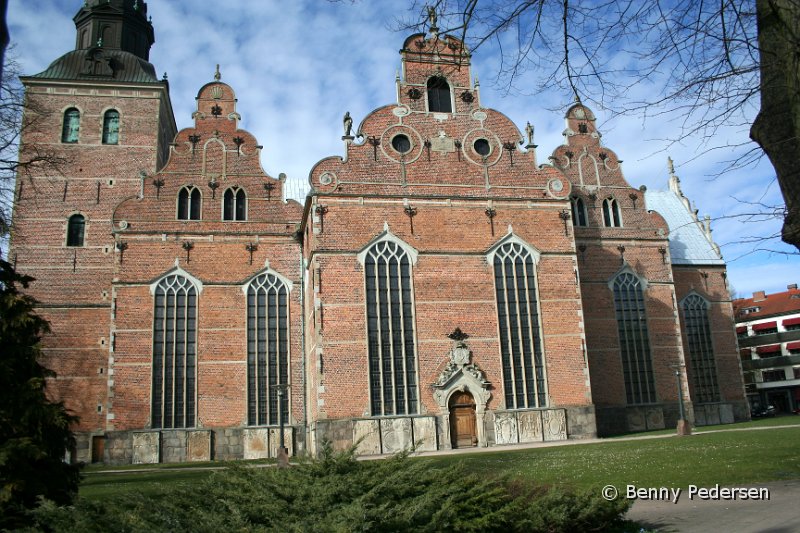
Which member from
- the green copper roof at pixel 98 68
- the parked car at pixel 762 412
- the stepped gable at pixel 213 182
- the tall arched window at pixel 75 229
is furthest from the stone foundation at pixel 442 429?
the parked car at pixel 762 412

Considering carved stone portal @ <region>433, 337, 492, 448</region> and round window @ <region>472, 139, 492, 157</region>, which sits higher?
round window @ <region>472, 139, 492, 157</region>

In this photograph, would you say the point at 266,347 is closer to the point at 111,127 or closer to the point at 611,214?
the point at 111,127

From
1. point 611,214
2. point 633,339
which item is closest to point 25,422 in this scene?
point 633,339

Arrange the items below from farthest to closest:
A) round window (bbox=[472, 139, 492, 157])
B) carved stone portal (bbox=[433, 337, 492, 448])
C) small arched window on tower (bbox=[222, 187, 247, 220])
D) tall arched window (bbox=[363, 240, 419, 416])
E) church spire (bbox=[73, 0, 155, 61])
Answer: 1. church spire (bbox=[73, 0, 155, 61])
2. small arched window on tower (bbox=[222, 187, 247, 220])
3. round window (bbox=[472, 139, 492, 157])
4. carved stone portal (bbox=[433, 337, 492, 448])
5. tall arched window (bbox=[363, 240, 419, 416])

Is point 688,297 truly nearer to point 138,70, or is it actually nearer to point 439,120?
point 439,120

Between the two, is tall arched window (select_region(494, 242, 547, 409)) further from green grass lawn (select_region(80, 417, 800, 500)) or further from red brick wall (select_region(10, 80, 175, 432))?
red brick wall (select_region(10, 80, 175, 432))

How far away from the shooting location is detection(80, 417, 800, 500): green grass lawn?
12148mm

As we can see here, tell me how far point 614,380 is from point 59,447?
2336cm

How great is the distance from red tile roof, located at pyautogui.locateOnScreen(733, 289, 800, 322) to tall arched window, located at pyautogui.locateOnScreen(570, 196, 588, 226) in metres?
34.5

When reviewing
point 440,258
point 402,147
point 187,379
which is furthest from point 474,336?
point 187,379

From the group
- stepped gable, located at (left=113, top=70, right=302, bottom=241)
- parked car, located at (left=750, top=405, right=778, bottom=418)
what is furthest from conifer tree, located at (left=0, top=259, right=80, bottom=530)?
parked car, located at (left=750, top=405, right=778, bottom=418)

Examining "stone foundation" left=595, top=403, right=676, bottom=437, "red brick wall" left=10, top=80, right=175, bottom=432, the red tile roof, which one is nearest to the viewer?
"red brick wall" left=10, top=80, right=175, bottom=432

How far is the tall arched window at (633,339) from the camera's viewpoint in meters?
28.9

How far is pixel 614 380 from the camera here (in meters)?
28.3
